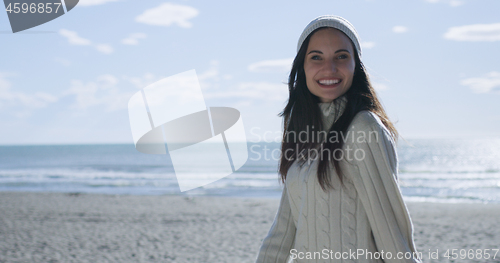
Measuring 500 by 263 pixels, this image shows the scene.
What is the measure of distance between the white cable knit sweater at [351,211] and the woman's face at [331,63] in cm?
7

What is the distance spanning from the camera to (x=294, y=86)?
1762mm

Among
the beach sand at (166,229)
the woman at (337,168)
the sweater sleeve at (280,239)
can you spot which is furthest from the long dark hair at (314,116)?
the beach sand at (166,229)

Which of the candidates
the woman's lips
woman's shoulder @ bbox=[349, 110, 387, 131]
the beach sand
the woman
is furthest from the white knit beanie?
the beach sand

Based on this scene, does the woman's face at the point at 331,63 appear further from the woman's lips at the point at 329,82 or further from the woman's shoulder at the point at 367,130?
the woman's shoulder at the point at 367,130

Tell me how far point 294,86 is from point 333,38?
0.34 meters

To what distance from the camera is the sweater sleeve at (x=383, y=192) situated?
126 centimetres

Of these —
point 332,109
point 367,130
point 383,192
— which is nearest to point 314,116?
point 332,109

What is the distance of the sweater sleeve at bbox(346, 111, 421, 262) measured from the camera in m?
1.26

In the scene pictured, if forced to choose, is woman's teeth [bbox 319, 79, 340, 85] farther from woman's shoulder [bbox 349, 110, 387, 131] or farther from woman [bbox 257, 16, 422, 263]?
woman's shoulder [bbox 349, 110, 387, 131]

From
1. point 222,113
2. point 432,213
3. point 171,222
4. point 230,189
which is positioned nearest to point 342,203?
point 222,113

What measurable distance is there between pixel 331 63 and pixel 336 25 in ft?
0.48

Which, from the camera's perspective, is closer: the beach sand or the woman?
the woman

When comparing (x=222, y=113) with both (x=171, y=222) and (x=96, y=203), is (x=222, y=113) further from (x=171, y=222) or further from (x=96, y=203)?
(x=96, y=203)

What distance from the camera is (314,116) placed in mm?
1624
